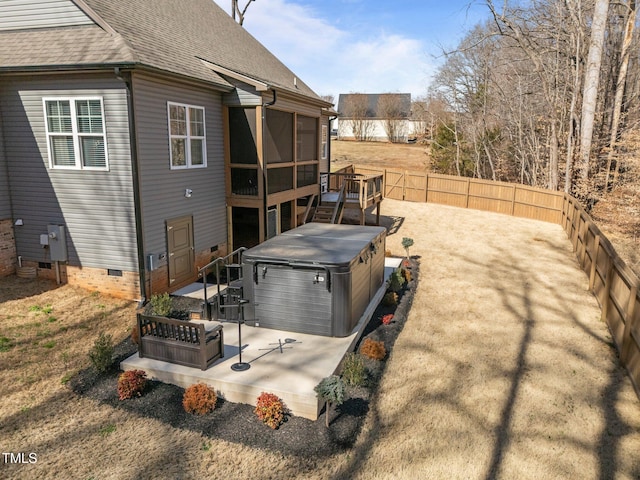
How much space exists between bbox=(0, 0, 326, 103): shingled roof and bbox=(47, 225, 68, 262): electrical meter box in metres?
3.73

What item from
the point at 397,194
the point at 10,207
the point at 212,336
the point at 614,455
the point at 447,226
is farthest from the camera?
the point at 397,194

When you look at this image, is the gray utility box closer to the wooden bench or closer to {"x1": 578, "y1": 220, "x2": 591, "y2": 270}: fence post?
the wooden bench

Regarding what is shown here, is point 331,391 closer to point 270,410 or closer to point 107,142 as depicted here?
point 270,410

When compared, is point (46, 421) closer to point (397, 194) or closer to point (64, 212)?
point (64, 212)

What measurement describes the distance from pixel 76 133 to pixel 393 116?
60339 millimetres

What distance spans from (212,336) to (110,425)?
2.12 m

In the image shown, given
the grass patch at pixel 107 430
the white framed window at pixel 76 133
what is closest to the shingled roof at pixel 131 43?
the white framed window at pixel 76 133

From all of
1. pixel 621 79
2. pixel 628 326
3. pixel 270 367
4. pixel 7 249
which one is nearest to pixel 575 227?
pixel 628 326

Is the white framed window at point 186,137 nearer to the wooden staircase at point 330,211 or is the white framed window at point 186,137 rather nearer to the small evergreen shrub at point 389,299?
the wooden staircase at point 330,211

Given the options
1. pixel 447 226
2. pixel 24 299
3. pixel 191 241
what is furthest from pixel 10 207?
pixel 447 226

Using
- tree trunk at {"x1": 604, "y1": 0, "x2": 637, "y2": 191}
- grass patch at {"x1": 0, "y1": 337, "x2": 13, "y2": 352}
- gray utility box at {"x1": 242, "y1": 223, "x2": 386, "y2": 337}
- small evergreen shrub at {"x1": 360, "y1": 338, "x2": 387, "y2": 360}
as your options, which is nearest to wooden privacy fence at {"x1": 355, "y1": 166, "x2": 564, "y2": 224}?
tree trunk at {"x1": 604, "y1": 0, "x2": 637, "y2": 191}

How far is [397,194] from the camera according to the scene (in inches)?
1153

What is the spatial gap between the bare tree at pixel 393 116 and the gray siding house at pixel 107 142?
54.9 metres

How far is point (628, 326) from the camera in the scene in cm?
894
